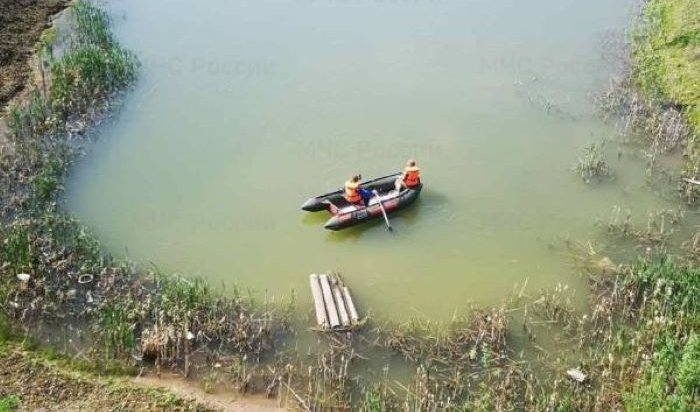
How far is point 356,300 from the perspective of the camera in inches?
486

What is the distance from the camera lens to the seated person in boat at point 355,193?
1396 cm

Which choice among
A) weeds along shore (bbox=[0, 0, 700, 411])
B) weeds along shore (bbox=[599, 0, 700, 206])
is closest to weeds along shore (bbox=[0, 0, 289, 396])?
weeds along shore (bbox=[0, 0, 700, 411])

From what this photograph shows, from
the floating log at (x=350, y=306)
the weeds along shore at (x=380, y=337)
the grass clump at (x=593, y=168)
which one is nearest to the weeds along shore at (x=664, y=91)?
the grass clump at (x=593, y=168)

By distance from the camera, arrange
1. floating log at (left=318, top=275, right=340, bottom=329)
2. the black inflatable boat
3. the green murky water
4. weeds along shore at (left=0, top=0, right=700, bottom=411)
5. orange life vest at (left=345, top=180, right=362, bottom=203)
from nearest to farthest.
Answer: weeds along shore at (left=0, top=0, right=700, bottom=411), floating log at (left=318, top=275, right=340, bottom=329), the green murky water, the black inflatable boat, orange life vest at (left=345, top=180, right=362, bottom=203)

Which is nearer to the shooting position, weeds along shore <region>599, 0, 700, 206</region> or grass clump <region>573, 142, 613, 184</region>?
grass clump <region>573, 142, 613, 184</region>

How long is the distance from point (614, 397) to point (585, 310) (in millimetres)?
2178

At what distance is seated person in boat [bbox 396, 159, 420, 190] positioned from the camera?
14328 mm

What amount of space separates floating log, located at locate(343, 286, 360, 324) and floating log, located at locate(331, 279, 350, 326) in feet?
0.22

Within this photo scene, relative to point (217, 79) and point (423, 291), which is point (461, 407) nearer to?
point (423, 291)

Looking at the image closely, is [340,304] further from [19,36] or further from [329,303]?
[19,36]

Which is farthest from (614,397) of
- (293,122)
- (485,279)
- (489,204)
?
(293,122)

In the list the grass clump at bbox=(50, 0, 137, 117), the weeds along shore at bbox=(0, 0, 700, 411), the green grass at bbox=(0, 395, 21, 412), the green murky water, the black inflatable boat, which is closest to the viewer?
the green grass at bbox=(0, 395, 21, 412)

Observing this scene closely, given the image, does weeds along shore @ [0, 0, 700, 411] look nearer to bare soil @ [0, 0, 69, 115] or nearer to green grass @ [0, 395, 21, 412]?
green grass @ [0, 395, 21, 412]

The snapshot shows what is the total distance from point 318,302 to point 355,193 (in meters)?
2.88
